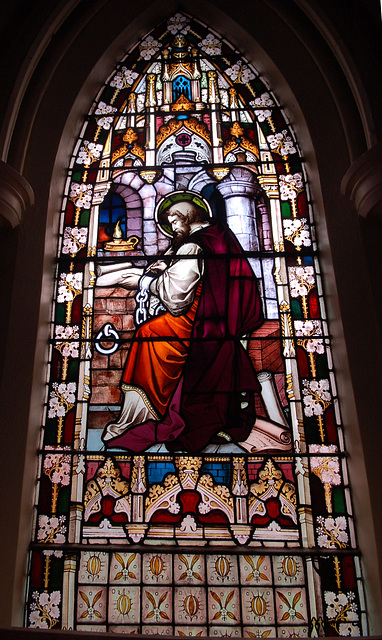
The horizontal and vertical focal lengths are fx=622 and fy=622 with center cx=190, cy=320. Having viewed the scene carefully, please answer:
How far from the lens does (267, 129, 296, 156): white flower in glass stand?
599 cm

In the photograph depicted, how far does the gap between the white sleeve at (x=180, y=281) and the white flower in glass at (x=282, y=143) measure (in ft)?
4.42

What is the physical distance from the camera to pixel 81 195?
19.2 feet

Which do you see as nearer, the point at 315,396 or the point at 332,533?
the point at 332,533

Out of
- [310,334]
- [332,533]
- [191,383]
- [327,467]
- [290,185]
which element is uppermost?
[290,185]

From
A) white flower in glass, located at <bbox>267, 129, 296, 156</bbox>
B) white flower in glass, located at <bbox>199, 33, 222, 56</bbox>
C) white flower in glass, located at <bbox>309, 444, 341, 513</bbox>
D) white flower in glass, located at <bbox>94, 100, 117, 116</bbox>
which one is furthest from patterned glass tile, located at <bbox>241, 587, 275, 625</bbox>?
white flower in glass, located at <bbox>199, 33, 222, 56</bbox>

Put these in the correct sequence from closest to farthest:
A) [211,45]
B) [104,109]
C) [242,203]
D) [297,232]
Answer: [297,232] < [242,203] < [104,109] < [211,45]

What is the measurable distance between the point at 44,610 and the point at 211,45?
A: 5.54 metres

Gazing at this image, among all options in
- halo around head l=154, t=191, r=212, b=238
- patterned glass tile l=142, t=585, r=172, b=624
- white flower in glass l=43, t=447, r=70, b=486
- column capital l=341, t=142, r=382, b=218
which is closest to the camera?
patterned glass tile l=142, t=585, r=172, b=624

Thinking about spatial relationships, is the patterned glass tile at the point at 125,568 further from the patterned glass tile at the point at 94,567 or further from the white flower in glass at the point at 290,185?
the white flower in glass at the point at 290,185

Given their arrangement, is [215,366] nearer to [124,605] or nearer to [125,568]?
[125,568]

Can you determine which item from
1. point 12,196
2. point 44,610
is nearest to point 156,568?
point 44,610

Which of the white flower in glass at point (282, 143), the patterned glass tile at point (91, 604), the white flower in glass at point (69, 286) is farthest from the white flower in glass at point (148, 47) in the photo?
the patterned glass tile at point (91, 604)

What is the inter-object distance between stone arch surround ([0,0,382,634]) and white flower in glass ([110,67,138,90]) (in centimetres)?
14

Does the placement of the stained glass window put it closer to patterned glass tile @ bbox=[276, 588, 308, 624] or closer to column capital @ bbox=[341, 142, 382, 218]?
patterned glass tile @ bbox=[276, 588, 308, 624]
